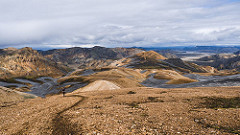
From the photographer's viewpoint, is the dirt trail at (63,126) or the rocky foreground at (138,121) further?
the dirt trail at (63,126)

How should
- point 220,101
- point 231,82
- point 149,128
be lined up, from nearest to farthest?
point 149,128
point 220,101
point 231,82

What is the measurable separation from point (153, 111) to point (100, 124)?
23.9 ft

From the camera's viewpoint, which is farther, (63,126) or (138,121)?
(138,121)

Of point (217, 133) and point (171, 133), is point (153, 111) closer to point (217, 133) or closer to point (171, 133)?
point (171, 133)

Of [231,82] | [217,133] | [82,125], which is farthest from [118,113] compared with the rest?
[231,82]

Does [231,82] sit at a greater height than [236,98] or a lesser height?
lesser

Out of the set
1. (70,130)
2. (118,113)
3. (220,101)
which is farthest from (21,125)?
(220,101)

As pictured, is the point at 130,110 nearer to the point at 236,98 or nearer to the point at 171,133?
the point at 171,133

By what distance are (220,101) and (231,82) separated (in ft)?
257

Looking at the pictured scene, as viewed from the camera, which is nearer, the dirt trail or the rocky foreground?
the rocky foreground

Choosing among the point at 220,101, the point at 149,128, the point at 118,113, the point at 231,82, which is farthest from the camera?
the point at 231,82

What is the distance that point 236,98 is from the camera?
22.4 meters

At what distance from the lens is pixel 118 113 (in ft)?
60.4

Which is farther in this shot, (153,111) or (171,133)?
(153,111)
